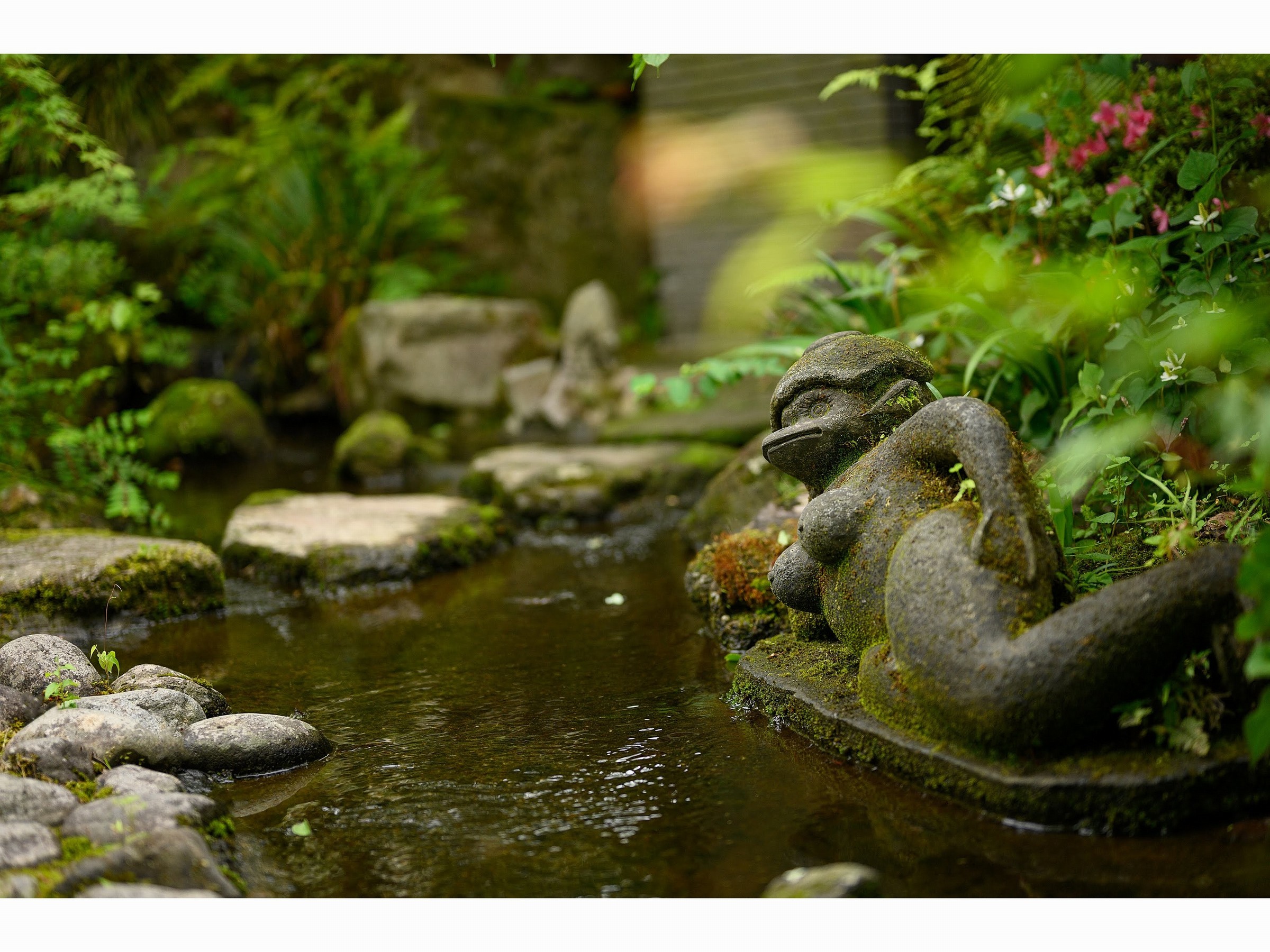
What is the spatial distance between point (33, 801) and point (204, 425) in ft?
23.5

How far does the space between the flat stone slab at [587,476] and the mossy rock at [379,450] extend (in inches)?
42.7

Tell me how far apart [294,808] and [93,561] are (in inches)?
102

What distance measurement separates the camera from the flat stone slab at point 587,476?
267 inches

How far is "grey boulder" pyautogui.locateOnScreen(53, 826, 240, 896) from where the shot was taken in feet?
7.44

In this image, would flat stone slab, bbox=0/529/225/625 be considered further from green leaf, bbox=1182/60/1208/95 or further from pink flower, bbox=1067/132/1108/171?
green leaf, bbox=1182/60/1208/95

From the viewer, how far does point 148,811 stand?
252 centimetres

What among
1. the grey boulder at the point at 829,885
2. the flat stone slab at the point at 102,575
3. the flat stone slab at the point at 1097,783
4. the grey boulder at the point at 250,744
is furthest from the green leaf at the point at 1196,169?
the flat stone slab at the point at 102,575

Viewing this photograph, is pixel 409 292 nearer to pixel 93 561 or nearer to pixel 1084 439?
pixel 93 561

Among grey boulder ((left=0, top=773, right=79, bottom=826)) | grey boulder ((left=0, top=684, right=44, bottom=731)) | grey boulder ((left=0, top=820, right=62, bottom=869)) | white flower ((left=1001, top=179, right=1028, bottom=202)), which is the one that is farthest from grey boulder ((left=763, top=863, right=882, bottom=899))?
white flower ((left=1001, top=179, right=1028, bottom=202))

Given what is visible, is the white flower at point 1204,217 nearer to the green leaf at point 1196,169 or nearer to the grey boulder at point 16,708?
the green leaf at point 1196,169

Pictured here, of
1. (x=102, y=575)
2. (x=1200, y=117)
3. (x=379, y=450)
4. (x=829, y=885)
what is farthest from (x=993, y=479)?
(x=379, y=450)

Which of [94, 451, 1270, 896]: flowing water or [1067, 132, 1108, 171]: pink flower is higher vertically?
[1067, 132, 1108, 171]: pink flower

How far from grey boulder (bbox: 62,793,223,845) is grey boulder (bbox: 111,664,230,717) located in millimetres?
875

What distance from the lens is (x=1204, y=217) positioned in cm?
369
